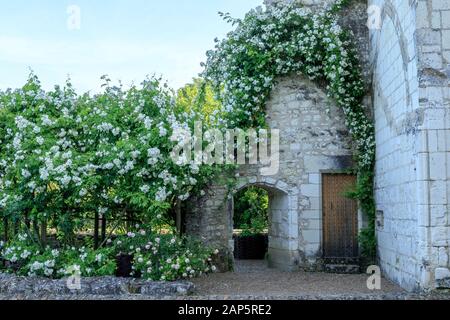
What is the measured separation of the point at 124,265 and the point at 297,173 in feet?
11.1

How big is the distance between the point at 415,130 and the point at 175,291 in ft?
11.5

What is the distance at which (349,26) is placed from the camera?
10.3 meters

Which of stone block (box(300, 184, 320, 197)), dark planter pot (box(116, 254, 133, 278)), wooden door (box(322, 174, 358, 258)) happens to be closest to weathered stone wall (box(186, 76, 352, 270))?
stone block (box(300, 184, 320, 197))

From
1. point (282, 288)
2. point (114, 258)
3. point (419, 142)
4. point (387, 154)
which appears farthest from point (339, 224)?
point (114, 258)

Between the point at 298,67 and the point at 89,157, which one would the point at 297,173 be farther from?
the point at 89,157

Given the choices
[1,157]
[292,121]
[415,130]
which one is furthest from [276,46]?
[1,157]

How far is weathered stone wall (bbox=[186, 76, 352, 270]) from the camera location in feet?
32.3

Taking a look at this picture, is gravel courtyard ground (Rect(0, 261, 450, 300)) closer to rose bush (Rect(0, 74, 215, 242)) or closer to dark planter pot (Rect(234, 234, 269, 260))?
rose bush (Rect(0, 74, 215, 242))

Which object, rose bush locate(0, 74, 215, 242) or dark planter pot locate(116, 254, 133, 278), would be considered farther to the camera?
dark planter pot locate(116, 254, 133, 278)

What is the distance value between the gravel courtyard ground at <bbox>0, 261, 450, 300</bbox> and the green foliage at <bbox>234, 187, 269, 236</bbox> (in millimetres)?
3222

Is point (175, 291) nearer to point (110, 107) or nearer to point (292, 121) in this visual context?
point (110, 107)

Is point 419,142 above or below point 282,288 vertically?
above

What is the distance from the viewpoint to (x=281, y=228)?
10359mm

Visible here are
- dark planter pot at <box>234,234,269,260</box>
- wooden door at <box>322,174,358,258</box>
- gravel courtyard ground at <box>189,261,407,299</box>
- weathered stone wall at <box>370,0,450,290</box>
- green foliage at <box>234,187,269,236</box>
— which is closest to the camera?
weathered stone wall at <box>370,0,450,290</box>
